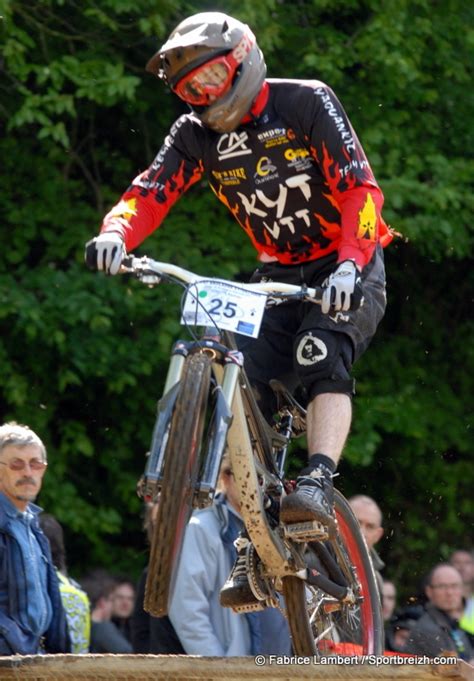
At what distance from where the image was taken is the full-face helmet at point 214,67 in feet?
18.8

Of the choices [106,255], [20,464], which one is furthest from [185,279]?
[20,464]

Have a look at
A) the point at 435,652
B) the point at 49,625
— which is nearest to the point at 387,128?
the point at 435,652

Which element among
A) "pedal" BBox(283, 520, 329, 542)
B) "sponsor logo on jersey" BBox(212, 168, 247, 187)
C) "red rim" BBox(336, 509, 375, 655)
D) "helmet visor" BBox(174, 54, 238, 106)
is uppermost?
"helmet visor" BBox(174, 54, 238, 106)

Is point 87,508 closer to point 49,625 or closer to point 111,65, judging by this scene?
point 111,65

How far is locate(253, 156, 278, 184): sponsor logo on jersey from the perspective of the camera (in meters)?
6.04

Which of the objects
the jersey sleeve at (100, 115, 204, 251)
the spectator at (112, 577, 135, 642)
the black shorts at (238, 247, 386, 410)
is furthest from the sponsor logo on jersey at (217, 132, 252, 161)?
the spectator at (112, 577, 135, 642)

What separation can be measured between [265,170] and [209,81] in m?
0.47

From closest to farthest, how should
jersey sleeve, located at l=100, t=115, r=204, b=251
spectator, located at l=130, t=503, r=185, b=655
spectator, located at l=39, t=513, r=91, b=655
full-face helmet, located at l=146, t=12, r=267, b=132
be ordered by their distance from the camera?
1. full-face helmet, located at l=146, t=12, r=267, b=132
2. jersey sleeve, located at l=100, t=115, r=204, b=251
3. spectator, located at l=130, t=503, r=185, b=655
4. spectator, located at l=39, t=513, r=91, b=655

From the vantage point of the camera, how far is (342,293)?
17.9 feet

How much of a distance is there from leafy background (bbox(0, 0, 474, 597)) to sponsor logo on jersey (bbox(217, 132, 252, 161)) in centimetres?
413

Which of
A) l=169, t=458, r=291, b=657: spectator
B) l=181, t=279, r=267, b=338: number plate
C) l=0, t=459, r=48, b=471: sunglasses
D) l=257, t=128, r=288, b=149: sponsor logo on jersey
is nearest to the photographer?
l=181, t=279, r=267, b=338: number plate

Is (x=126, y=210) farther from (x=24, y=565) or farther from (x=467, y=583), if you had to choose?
(x=467, y=583)

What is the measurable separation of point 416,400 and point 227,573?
505 cm

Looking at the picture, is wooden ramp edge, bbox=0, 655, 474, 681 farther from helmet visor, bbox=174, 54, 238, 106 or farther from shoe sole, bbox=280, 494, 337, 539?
helmet visor, bbox=174, 54, 238, 106
